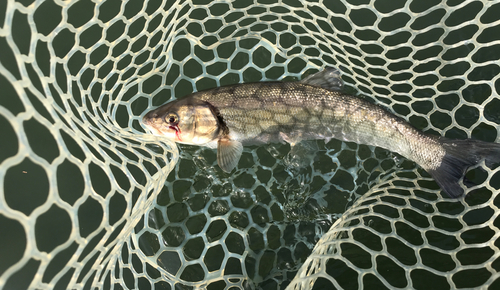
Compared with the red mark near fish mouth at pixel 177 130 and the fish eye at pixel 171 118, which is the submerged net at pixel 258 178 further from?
the fish eye at pixel 171 118

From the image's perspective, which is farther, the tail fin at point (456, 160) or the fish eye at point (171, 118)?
the fish eye at point (171, 118)

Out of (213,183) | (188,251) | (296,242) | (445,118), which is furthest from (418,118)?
(188,251)

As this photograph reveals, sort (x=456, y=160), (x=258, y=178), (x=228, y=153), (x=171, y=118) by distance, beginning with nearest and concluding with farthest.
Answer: (x=456, y=160), (x=171, y=118), (x=228, y=153), (x=258, y=178)

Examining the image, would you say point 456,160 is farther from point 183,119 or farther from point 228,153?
point 183,119

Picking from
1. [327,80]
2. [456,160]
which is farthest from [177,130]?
[456,160]

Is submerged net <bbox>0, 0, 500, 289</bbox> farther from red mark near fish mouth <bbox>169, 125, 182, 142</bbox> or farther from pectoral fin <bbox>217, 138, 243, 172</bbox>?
pectoral fin <bbox>217, 138, 243, 172</bbox>

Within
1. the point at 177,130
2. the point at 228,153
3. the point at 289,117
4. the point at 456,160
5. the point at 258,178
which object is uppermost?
the point at 177,130

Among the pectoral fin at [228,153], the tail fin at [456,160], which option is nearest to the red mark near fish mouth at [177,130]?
the pectoral fin at [228,153]
